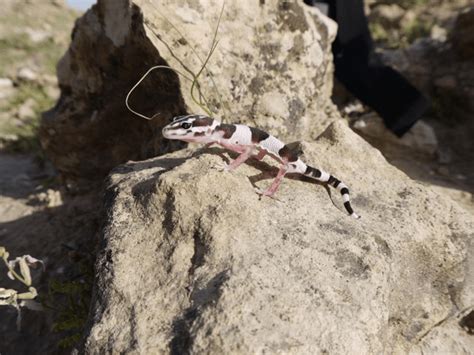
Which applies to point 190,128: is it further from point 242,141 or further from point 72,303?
point 72,303

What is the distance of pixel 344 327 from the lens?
210cm

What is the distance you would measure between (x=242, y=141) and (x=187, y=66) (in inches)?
53.3

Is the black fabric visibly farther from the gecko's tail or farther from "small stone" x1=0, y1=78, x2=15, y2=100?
"small stone" x1=0, y1=78, x2=15, y2=100

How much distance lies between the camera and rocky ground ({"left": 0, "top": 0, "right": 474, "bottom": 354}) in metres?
2.89

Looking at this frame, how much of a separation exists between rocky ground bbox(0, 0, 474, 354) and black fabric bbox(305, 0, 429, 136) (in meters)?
0.34

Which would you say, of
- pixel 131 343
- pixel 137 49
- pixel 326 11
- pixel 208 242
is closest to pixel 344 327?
pixel 208 242

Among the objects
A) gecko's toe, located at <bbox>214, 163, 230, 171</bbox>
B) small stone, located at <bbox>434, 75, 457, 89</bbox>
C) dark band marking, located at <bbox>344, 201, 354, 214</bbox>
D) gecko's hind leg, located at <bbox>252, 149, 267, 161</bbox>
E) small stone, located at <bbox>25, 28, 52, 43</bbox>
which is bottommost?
small stone, located at <bbox>25, 28, 52, 43</bbox>

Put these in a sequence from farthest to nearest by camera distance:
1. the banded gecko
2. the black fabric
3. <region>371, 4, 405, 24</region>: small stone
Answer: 1. <region>371, 4, 405, 24</region>: small stone
2. the black fabric
3. the banded gecko

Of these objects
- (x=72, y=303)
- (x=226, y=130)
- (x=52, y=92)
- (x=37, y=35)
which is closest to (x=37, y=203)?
(x=72, y=303)

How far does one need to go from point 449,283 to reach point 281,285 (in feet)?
4.92

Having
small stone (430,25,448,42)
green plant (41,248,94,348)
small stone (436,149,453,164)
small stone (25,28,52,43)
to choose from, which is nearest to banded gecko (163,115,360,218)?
green plant (41,248,94,348)

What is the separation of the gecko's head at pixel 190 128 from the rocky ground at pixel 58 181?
0.33 metres

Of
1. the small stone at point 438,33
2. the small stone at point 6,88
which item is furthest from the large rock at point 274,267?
the small stone at point 6,88

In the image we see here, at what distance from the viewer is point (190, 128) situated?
3334 millimetres
